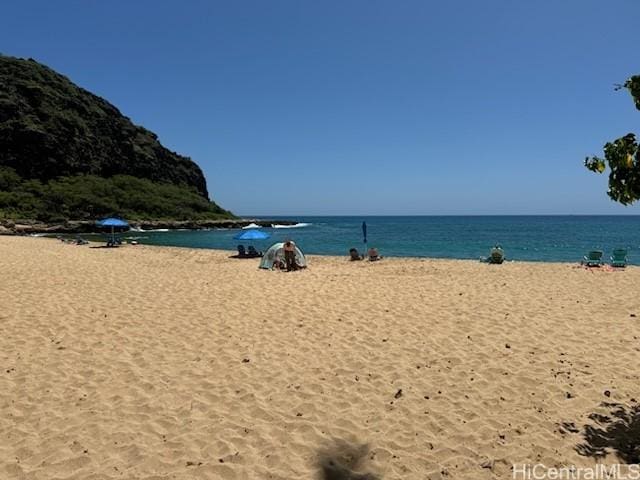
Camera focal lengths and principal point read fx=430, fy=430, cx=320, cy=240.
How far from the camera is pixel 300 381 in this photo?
6.33 meters

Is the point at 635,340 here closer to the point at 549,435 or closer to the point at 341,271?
the point at 549,435

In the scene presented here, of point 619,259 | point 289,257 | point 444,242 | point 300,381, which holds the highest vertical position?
point 289,257

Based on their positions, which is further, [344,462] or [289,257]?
[289,257]

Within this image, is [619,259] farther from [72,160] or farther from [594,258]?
[72,160]

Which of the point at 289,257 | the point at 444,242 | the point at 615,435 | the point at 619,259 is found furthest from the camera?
the point at 444,242

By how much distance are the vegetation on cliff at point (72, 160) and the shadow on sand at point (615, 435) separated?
271ft

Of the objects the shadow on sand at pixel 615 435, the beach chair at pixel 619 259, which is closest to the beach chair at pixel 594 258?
the beach chair at pixel 619 259

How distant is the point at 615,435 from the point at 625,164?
303 centimetres

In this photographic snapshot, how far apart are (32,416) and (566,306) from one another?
1155 cm

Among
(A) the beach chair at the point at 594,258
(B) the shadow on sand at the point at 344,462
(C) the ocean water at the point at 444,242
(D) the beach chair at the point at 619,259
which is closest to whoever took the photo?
(B) the shadow on sand at the point at 344,462

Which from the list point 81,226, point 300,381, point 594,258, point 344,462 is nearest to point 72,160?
point 81,226

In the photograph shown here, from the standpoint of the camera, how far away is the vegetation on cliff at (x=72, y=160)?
268ft

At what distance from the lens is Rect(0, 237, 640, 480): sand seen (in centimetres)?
448

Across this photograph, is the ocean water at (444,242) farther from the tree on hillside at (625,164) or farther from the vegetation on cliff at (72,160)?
the tree on hillside at (625,164)
